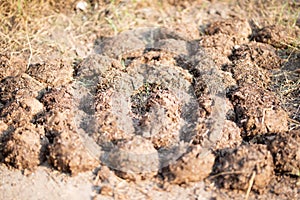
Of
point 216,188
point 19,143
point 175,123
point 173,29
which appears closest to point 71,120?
point 19,143

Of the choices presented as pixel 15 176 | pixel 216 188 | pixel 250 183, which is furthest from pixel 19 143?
pixel 250 183

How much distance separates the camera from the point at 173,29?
3629 millimetres

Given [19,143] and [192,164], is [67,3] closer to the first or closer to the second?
[19,143]

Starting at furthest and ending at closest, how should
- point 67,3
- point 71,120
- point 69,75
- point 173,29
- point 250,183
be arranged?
point 67,3 → point 173,29 → point 69,75 → point 71,120 → point 250,183

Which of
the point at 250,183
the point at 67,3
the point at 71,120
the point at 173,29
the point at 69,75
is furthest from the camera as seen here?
the point at 67,3

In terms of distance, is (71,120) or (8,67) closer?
Result: (71,120)

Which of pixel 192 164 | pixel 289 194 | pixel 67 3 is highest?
pixel 67 3

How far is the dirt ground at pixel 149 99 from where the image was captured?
8.50 feet

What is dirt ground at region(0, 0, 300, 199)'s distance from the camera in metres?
2.59

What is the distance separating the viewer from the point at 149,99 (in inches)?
118

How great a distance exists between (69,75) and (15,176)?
849mm

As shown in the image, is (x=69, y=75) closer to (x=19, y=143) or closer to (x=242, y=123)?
(x=19, y=143)

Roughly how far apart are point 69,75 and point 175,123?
824mm

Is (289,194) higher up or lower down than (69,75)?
lower down
